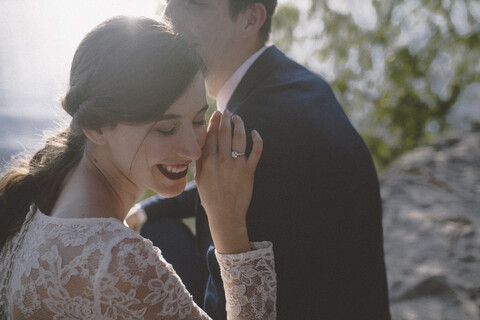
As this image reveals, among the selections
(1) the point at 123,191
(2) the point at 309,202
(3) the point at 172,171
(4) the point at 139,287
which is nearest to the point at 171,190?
(3) the point at 172,171

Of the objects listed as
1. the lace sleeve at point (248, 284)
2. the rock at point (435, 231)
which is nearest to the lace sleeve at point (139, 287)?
the lace sleeve at point (248, 284)

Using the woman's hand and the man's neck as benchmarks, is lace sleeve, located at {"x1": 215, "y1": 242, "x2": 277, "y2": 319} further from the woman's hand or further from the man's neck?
the man's neck

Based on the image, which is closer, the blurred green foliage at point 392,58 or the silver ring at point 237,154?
the silver ring at point 237,154

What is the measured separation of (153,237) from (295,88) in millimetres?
1184

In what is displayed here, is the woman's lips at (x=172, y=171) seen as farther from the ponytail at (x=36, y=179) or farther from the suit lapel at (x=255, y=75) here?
the suit lapel at (x=255, y=75)

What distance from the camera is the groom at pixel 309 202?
164 cm

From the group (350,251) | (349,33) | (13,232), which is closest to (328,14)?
(349,33)

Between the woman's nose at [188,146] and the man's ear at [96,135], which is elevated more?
the woman's nose at [188,146]

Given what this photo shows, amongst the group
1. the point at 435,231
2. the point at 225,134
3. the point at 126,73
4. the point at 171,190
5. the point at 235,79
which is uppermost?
the point at 235,79

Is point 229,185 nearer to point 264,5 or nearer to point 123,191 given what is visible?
point 123,191

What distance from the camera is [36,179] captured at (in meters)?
1.66

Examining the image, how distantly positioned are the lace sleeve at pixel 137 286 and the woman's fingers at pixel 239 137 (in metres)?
0.45

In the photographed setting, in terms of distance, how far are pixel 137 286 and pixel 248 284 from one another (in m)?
0.43

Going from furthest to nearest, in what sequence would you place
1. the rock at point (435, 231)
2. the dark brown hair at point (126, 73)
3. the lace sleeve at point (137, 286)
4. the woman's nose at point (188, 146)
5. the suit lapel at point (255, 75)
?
the rock at point (435, 231), the suit lapel at point (255, 75), the woman's nose at point (188, 146), the dark brown hair at point (126, 73), the lace sleeve at point (137, 286)
